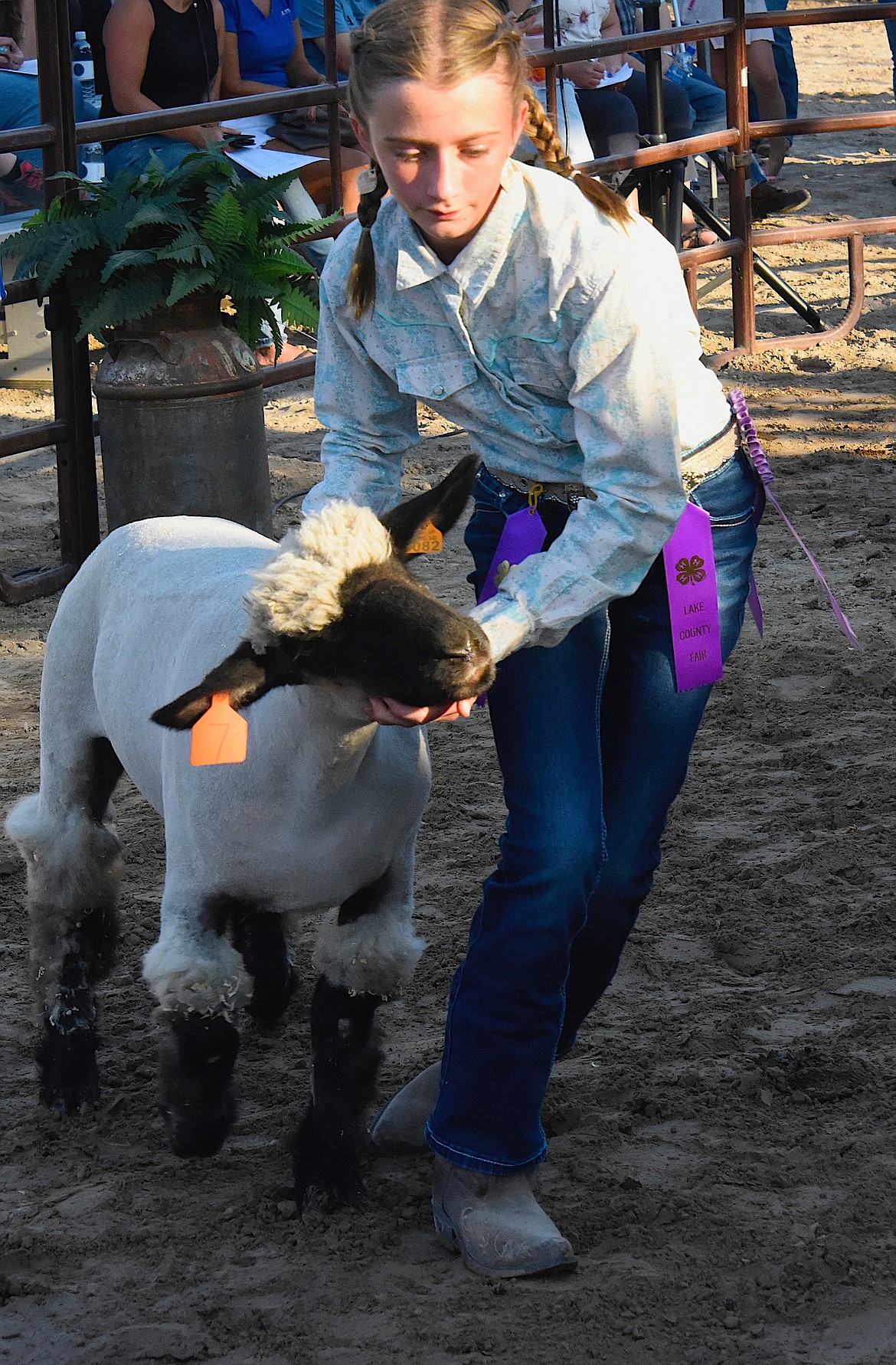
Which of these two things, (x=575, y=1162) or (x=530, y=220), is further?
(x=575, y=1162)

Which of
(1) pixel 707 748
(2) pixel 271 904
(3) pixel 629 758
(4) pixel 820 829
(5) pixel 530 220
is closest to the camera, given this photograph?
(5) pixel 530 220

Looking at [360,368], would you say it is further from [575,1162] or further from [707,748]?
[707,748]

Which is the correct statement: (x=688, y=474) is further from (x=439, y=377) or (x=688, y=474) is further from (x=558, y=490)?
(x=439, y=377)

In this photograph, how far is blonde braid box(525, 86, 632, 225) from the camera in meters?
2.43

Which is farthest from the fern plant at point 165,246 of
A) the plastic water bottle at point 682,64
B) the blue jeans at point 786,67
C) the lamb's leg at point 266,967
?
the blue jeans at point 786,67

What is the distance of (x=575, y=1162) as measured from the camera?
113 inches

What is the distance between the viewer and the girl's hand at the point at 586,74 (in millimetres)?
8680

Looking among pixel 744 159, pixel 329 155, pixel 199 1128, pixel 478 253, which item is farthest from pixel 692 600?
pixel 744 159

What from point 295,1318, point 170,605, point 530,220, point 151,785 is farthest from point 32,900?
point 530,220

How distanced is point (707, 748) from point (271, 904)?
2.24 metres

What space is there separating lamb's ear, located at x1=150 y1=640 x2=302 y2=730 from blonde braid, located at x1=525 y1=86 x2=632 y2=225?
2.95ft

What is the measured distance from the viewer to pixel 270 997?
3.41 meters

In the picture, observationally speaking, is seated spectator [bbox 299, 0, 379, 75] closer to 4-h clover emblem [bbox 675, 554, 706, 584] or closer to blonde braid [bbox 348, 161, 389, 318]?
blonde braid [bbox 348, 161, 389, 318]

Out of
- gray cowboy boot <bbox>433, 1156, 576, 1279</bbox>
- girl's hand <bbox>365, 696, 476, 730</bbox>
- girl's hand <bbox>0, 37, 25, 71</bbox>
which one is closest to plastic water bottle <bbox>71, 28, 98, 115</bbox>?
girl's hand <bbox>0, 37, 25, 71</bbox>
